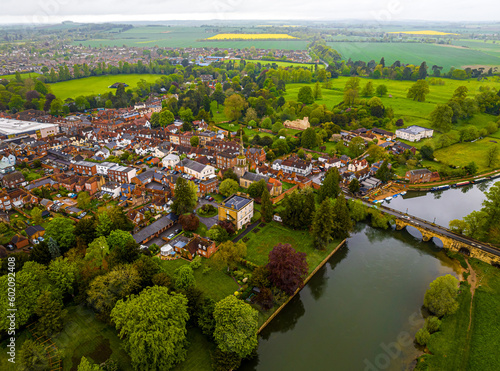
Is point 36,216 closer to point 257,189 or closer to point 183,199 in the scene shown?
point 183,199

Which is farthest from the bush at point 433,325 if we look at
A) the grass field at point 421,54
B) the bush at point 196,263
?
the grass field at point 421,54

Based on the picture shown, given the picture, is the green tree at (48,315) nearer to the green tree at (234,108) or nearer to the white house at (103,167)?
the white house at (103,167)

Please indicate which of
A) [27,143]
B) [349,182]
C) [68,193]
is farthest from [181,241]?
[27,143]

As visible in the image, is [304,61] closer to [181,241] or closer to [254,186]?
[254,186]

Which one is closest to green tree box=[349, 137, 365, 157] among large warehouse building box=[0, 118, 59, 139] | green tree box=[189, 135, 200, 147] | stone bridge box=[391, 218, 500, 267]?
stone bridge box=[391, 218, 500, 267]

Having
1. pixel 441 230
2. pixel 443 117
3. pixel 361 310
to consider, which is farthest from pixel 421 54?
pixel 361 310

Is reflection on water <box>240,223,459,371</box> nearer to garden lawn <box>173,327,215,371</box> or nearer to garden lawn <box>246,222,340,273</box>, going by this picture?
garden lawn <box>246,222,340,273</box>
